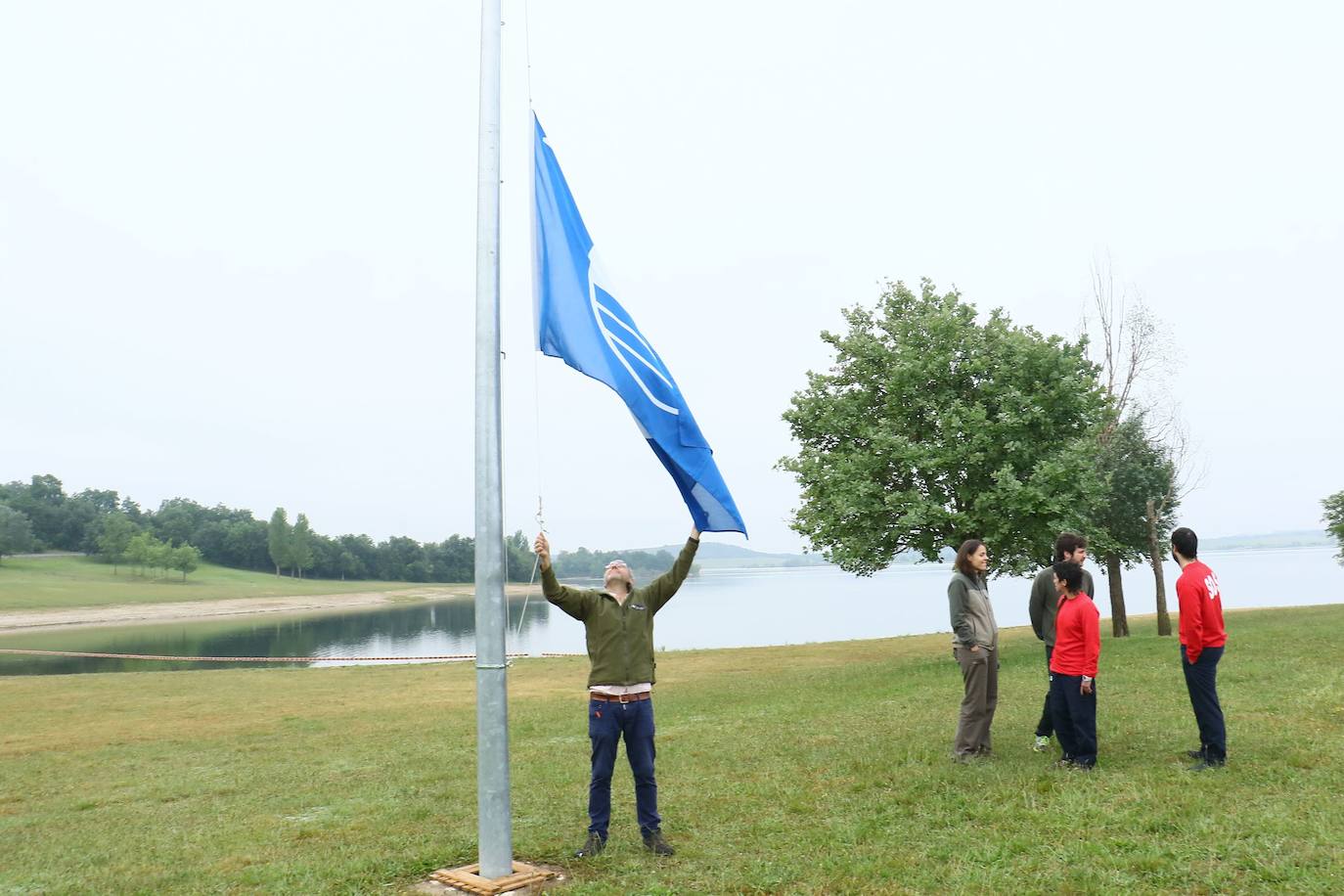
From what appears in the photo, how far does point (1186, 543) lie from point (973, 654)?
2.27m

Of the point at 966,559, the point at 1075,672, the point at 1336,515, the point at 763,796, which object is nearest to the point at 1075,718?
the point at 1075,672

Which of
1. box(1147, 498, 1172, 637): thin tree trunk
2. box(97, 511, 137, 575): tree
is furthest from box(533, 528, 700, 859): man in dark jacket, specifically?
box(97, 511, 137, 575): tree

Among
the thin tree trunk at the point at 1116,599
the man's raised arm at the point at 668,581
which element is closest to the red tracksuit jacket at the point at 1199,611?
the man's raised arm at the point at 668,581

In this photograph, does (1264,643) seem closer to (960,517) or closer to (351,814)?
(960,517)

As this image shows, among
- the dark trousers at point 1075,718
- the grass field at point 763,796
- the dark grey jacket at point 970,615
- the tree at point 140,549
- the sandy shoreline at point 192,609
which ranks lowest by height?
the sandy shoreline at point 192,609

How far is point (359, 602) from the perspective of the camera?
107500mm

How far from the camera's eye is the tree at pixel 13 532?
381 ft

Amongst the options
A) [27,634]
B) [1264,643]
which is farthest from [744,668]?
[27,634]

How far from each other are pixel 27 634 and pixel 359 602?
48016 millimetres

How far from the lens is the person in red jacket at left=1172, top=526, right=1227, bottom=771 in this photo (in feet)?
26.7

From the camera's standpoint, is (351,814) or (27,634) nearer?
(351,814)

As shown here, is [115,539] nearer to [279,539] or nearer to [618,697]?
[279,539]

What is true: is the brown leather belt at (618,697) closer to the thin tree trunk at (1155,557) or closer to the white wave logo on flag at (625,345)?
the white wave logo on flag at (625,345)

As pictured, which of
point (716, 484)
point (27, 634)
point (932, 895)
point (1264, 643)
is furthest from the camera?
point (27, 634)
